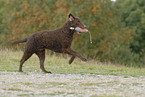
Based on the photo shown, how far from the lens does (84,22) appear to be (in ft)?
97.3

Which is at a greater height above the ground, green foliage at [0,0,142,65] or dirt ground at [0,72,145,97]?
green foliage at [0,0,142,65]

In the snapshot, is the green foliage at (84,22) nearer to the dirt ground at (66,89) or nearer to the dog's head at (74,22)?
the dog's head at (74,22)

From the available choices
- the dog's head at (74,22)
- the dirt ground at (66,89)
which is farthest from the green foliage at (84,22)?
the dirt ground at (66,89)

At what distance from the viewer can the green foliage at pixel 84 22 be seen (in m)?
30.2

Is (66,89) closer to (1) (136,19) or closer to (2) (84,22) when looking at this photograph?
(2) (84,22)

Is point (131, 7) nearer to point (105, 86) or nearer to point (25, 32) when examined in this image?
point (25, 32)

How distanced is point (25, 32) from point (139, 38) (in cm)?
1579

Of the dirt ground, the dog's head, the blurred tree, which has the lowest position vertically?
the dirt ground

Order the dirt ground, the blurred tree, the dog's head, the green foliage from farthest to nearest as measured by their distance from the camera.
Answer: the blurred tree < the green foliage < the dog's head < the dirt ground

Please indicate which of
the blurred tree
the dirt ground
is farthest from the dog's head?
the blurred tree

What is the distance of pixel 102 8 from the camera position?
3112cm

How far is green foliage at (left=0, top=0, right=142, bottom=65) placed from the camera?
3019 cm

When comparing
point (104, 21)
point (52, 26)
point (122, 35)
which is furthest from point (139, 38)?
point (52, 26)

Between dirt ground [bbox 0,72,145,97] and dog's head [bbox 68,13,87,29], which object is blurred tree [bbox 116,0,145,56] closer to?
dog's head [bbox 68,13,87,29]
